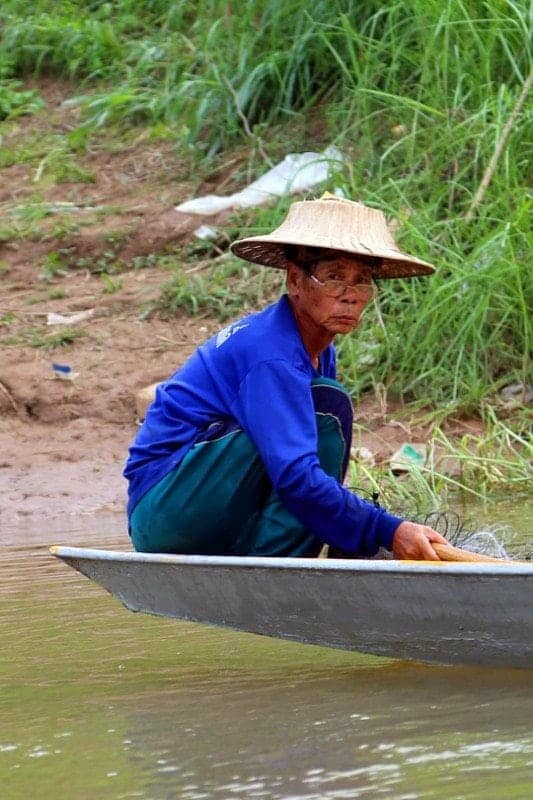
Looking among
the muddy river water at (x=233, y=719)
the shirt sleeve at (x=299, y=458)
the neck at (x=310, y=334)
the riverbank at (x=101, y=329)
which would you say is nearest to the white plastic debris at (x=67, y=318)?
the riverbank at (x=101, y=329)

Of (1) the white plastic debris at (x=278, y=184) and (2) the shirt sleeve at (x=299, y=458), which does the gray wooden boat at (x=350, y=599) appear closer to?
(2) the shirt sleeve at (x=299, y=458)

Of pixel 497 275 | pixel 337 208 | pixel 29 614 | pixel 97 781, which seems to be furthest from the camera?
pixel 497 275

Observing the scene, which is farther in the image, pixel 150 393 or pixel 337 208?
pixel 150 393

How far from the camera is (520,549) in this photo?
3.81 meters

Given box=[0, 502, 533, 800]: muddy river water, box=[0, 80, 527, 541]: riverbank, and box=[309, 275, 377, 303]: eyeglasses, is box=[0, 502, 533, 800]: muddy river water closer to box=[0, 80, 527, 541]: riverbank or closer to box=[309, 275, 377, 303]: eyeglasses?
box=[309, 275, 377, 303]: eyeglasses

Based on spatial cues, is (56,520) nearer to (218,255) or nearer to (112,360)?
(112,360)

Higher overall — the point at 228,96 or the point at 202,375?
the point at 202,375

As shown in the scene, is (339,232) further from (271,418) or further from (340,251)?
(271,418)

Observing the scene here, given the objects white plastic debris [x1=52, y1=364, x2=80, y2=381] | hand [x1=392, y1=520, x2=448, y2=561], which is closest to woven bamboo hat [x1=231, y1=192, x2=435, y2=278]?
hand [x1=392, y1=520, x2=448, y2=561]

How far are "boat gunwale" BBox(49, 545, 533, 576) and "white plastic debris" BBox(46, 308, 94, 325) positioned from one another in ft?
11.6

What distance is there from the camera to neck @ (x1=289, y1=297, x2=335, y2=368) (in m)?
2.92

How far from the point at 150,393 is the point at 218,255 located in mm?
1376

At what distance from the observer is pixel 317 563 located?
252cm

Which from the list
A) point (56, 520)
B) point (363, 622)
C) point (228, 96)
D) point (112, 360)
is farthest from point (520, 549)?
point (228, 96)
